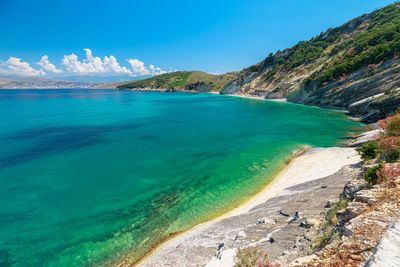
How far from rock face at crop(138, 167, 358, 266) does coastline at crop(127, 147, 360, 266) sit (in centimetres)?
17

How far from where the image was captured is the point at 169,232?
507 inches

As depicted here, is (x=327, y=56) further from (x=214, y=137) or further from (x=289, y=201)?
(x=289, y=201)

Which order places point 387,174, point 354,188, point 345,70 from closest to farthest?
point 387,174, point 354,188, point 345,70

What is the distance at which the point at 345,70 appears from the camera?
6191 centimetres

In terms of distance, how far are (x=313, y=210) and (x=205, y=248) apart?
21.2ft

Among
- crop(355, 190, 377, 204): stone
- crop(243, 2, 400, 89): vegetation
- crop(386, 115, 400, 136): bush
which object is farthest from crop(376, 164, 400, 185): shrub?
crop(243, 2, 400, 89): vegetation

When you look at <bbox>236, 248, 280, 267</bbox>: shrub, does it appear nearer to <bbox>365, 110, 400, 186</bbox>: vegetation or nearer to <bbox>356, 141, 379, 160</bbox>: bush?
<bbox>365, 110, 400, 186</bbox>: vegetation

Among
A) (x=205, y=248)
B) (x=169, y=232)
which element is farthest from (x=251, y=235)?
(x=169, y=232)

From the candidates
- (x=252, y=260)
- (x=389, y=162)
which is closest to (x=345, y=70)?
(x=389, y=162)

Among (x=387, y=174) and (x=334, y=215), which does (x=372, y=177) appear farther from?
(x=334, y=215)

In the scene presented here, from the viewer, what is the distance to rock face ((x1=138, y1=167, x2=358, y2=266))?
25.7ft

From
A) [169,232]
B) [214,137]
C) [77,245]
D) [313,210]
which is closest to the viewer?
[313,210]

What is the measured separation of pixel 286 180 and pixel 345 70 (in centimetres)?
6608

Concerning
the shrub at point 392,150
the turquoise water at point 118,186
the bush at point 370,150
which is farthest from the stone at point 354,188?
the turquoise water at point 118,186
